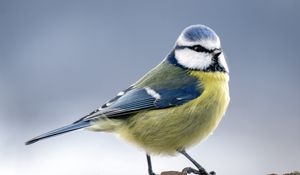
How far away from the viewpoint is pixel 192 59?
6098 mm

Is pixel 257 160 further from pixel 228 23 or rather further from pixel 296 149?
pixel 228 23

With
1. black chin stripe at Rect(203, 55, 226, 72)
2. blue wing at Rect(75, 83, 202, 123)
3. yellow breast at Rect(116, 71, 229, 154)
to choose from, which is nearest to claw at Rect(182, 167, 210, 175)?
yellow breast at Rect(116, 71, 229, 154)

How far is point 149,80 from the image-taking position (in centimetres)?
607

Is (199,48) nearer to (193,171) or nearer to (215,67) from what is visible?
(215,67)

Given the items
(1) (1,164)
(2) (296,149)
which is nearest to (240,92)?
(2) (296,149)

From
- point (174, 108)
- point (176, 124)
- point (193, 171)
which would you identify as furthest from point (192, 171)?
point (174, 108)

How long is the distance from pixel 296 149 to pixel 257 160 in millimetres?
378

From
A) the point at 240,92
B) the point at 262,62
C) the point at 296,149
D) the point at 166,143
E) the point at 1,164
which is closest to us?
the point at 166,143

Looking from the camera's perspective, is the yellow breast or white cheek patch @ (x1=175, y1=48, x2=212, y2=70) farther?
white cheek patch @ (x1=175, y1=48, x2=212, y2=70)

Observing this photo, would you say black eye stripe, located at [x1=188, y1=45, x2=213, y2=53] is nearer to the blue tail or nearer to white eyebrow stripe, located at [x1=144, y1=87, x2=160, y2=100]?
white eyebrow stripe, located at [x1=144, y1=87, x2=160, y2=100]

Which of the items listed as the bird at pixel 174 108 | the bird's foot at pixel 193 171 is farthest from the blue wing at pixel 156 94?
the bird's foot at pixel 193 171

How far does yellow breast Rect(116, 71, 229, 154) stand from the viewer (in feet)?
19.3

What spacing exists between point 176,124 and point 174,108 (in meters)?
0.12

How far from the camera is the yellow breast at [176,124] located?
589 centimetres
